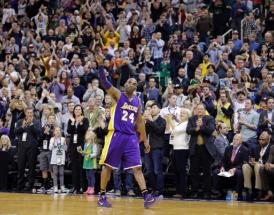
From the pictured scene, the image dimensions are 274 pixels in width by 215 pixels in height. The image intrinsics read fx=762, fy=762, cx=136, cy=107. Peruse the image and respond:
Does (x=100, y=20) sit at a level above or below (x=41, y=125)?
above

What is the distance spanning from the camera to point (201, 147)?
17.6 meters

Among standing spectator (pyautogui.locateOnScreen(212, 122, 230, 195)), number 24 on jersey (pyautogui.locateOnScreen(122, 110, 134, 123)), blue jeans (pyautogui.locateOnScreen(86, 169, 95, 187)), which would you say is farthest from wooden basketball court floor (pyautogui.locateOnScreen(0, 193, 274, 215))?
blue jeans (pyautogui.locateOnScreen(86, 169, 95, 187))

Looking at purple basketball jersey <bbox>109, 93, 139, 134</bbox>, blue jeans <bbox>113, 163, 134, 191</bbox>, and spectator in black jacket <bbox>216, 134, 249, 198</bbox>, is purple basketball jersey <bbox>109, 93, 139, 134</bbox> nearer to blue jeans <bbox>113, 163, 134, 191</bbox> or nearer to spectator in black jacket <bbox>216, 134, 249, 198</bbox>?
spectator in black jacket <bbox>216, 134, 249, 198</bbox>

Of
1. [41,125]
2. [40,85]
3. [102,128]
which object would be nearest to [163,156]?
[102,128]

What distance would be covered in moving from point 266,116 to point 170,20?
29.8 feet

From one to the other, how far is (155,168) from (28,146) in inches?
156

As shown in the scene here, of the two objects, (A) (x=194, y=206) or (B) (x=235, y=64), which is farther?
(B) (x=235, y=64)

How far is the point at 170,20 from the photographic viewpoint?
26016mm

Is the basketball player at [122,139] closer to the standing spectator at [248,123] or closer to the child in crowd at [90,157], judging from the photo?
the standing spectator at [248,123]

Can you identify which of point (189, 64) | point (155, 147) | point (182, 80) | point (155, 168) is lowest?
point (155, 168)

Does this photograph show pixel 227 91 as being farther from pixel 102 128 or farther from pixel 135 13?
pixel 135 13

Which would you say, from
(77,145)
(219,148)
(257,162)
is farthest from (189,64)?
(257,162)

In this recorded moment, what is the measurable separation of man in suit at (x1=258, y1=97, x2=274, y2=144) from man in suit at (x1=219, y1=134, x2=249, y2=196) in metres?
0.61

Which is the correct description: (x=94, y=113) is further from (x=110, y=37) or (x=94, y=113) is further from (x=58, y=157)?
(x=110, y=37)
